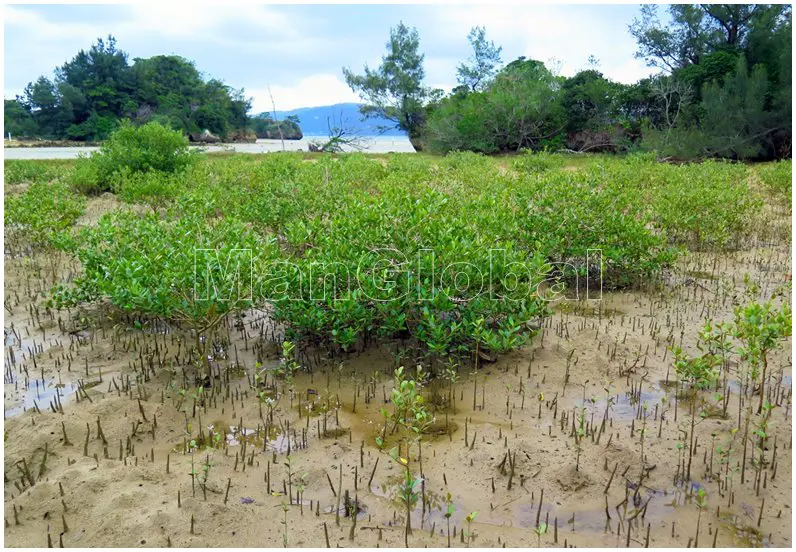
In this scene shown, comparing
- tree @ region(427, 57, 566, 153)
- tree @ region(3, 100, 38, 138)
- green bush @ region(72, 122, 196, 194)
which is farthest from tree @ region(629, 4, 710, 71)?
tree @ region(3, 100, 38, 138)

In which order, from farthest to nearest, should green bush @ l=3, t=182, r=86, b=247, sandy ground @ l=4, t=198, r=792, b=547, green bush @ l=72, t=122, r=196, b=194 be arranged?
green bush @ l=72, t=122, r=196, b=194 < green bush @ l=3, t=182, r=86, b=247 < sandy ground @ l=4, t=198, r=792, b=547

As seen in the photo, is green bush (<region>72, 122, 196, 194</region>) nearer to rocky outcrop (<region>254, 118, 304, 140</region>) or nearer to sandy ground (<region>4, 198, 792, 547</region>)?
sandy ground (<region>4, 198, 792, 547</region>)

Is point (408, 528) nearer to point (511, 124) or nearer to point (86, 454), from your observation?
point (86, 454)

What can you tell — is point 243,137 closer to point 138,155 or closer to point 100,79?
point 100,79

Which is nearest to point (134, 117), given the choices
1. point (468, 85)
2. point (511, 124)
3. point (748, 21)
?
point (468, 85)

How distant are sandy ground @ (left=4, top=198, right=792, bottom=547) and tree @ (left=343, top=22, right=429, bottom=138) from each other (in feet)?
111

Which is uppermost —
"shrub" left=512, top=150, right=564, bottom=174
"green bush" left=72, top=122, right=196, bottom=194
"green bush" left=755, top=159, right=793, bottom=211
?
"green bush" left=72, top=122, right=196, bottom=194

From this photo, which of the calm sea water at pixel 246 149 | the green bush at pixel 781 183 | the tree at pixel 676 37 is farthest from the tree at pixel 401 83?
the green bush at pixel 781 183

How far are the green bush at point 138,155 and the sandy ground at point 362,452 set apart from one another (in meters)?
8.80

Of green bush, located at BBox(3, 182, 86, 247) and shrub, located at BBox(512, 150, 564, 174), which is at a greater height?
shrub, located at BBox(512, 150, 564, 174)

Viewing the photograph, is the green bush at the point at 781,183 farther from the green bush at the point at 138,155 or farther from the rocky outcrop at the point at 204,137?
the rocky outcrop at the point at 204,137

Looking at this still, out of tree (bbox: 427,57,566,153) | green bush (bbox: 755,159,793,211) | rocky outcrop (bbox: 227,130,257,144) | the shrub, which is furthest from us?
rocky outcrop (bbox: 227,130,257,144)

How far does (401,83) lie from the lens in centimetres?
3844

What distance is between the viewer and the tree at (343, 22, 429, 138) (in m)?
38.5
